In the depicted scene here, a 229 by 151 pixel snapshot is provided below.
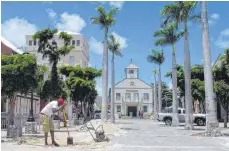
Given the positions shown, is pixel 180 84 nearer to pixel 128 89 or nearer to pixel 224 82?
pixel 224 82

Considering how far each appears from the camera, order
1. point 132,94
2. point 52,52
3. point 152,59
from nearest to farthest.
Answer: point 52,52 → point 152,59 → point 132,94

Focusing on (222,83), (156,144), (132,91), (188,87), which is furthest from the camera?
(132,91)

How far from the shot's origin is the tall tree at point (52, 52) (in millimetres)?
28188

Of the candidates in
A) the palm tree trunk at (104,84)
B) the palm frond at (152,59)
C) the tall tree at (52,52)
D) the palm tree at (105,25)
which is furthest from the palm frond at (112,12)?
the palm frond at (152,59)

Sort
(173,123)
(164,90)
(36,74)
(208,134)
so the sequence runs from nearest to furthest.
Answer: (36,74), (208,134), (173,123), (164,90)

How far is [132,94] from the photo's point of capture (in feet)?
303

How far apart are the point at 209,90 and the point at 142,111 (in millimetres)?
68166

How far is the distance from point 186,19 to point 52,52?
1110 cm

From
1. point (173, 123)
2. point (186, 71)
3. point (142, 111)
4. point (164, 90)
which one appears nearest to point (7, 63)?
point (186, 71)

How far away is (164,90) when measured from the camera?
353 feet

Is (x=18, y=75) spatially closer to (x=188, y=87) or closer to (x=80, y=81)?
(x=188, y=87)

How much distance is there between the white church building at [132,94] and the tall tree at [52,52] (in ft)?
201

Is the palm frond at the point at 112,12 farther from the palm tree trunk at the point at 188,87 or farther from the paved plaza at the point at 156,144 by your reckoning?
the paved plaza at the point at 156,144

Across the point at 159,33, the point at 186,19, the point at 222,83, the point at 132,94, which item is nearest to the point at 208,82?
the point at 222,83
